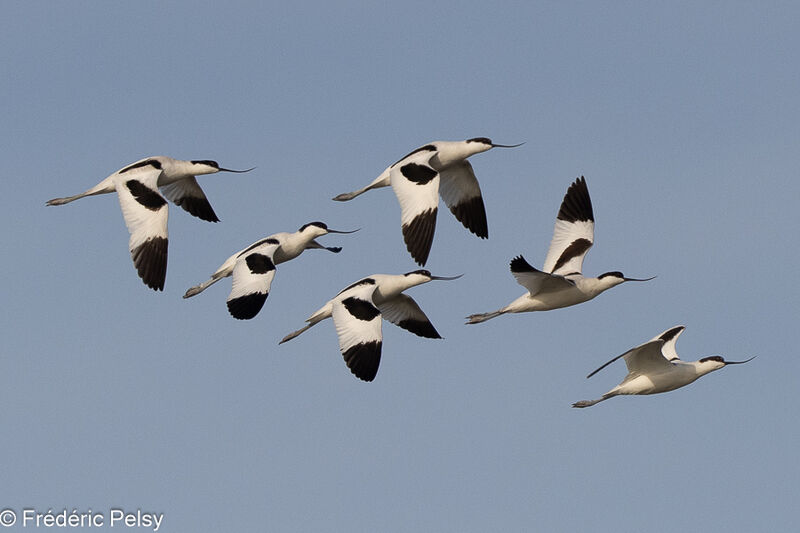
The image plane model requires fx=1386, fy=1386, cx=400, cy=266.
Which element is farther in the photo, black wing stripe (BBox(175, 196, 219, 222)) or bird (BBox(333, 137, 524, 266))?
black wing stripe (BBox(175, 196, 219, 222))

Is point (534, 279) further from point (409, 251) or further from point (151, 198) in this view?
point (151, 198)

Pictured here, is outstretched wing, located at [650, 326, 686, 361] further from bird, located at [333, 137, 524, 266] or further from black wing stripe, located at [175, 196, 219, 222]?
black wing stripe, located at [175, 196, 219, 222]

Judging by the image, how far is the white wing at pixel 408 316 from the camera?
22.1 meters

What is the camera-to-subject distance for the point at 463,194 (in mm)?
23328

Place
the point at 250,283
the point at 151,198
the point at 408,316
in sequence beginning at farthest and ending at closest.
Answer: the point at 408,316 < the point at 151,198 < the point at 250,283

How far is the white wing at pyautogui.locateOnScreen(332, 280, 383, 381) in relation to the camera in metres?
18.8

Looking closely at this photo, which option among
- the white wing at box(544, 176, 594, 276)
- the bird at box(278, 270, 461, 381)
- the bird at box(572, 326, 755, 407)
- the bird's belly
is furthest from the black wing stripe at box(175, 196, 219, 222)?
the bird at box(572, 326, 755, 407)

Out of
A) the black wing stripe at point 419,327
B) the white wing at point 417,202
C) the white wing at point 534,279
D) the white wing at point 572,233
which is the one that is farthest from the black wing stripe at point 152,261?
the white wing at point 572,233

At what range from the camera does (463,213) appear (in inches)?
918

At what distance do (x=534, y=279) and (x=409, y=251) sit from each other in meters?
2.04

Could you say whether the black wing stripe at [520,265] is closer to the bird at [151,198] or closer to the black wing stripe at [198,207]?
the bird at [151,198]

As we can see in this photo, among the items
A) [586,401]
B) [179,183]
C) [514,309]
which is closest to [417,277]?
[514,309]

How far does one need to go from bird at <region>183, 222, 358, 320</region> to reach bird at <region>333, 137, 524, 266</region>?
0.95 meters

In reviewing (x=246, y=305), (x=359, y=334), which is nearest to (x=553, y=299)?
(x=359, y=334)
